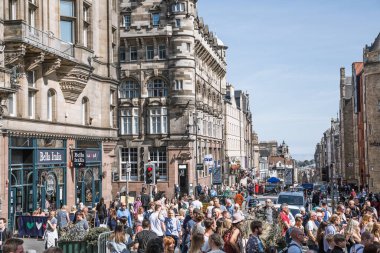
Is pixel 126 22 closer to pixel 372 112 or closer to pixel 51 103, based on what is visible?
pixel 51 103

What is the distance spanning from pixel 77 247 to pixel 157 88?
3385 centimetres

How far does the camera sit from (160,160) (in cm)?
4641

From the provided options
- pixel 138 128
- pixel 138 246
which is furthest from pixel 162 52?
pixel 138 246

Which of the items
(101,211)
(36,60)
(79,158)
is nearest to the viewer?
(36,60)

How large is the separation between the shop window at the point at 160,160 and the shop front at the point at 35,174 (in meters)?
21.3

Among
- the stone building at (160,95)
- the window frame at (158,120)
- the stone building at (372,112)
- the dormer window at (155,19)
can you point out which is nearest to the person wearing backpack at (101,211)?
the stone building at (160,95)

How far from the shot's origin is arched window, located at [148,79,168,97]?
152ft

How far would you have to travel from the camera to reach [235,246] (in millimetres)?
10578

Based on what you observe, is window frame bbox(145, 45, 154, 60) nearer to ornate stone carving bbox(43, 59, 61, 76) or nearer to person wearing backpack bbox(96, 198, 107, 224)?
ornate stone carving bbox(43, 59, 61, 76)

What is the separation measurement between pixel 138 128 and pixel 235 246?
3691 cm

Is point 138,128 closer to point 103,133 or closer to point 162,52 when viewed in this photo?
point 162,52

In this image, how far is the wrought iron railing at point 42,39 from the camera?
800 inches

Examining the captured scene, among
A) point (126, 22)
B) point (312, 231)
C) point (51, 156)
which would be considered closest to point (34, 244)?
point (51, 156)

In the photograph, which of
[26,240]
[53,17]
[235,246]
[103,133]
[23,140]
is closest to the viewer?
[235,246]
